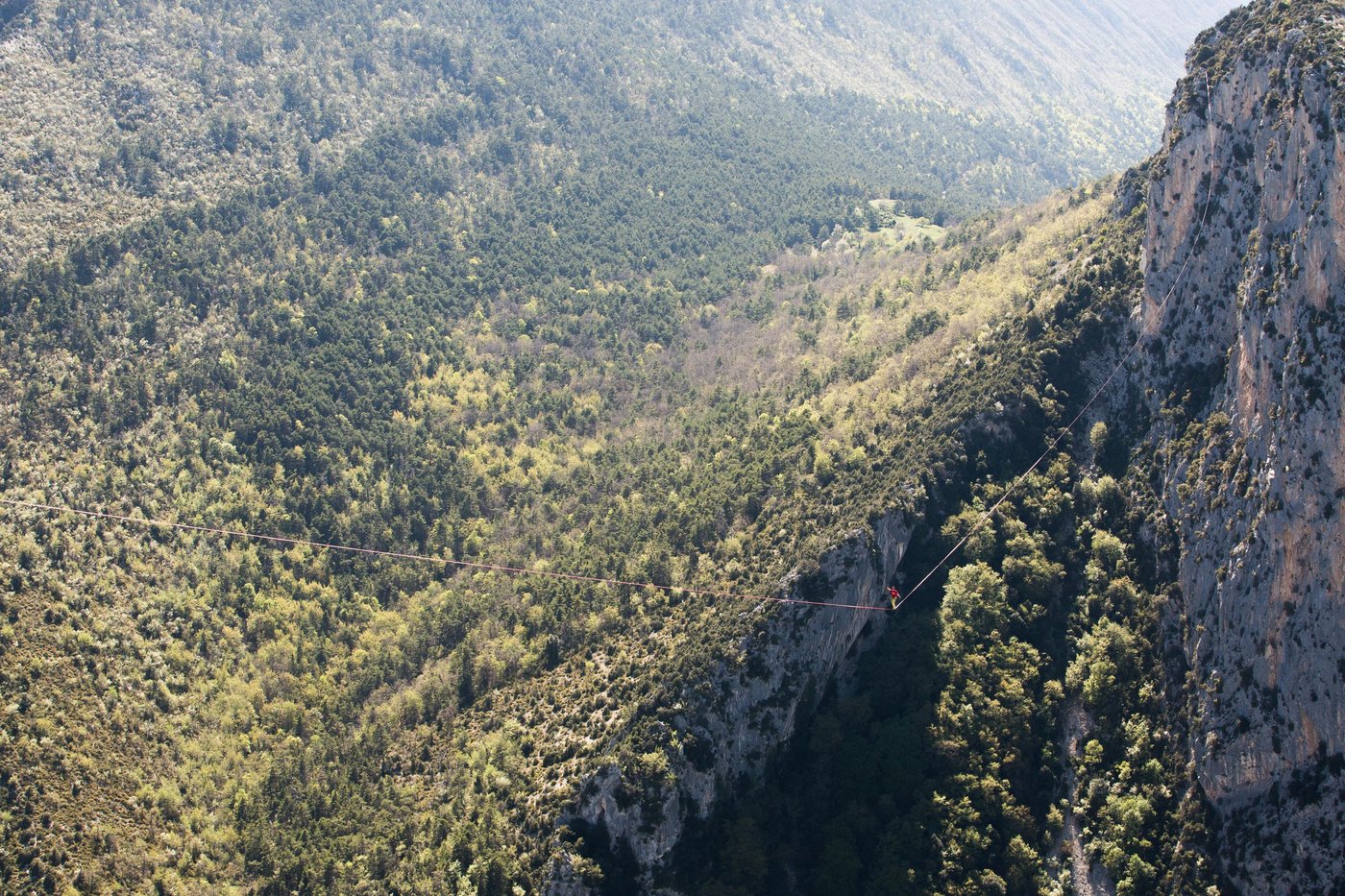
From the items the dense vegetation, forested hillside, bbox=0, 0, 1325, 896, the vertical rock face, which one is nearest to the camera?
the vertical rock face

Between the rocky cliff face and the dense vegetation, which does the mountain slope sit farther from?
the rocky cliff face

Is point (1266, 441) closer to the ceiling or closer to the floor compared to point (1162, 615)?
closer to the ceiling

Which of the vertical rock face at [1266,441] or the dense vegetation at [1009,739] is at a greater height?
the vertical rock face at [1266,441]

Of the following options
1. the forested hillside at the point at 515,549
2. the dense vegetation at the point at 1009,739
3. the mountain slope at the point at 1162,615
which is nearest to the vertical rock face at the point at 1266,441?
the mountain slope at the point at 1162,615

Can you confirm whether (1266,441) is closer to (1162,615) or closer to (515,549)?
(1162,615)

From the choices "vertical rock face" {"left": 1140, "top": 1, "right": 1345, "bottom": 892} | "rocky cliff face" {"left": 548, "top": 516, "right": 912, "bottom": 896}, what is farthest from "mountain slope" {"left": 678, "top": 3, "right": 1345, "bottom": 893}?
"rocky cliff face" {"left": 548, "top": 516, "right": 912, "bottom": 896}

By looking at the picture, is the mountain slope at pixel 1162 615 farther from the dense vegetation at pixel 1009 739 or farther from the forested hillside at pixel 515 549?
the forested hillside at pixel 515 549

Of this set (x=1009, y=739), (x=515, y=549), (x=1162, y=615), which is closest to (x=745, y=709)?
(x=1009, y=739)
